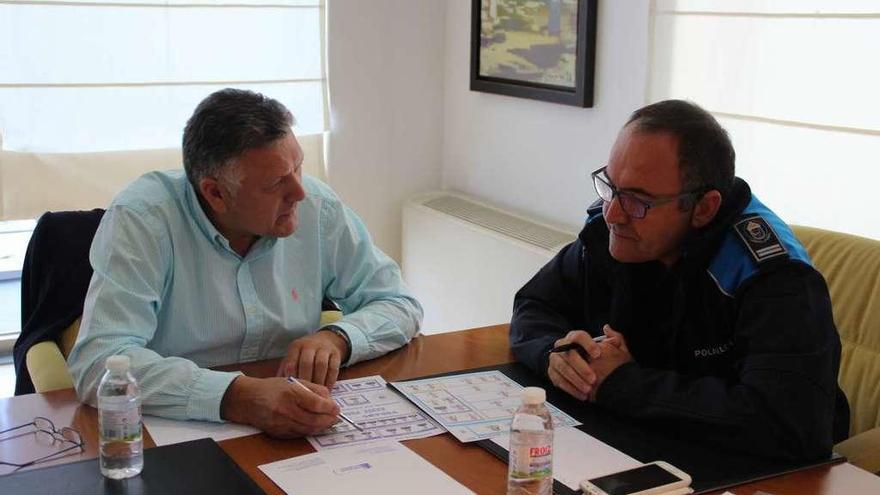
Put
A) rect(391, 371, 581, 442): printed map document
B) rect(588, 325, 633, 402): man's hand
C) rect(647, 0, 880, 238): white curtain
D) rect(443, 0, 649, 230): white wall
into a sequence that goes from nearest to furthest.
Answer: rect(391, 371, 581, 442): printed map document, rect(588, 325, 633, 402): man's hand, rect(647, 0, 880, 238): white curtain, rect(443, 0, 649, 230): white wall

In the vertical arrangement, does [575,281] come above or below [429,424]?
above

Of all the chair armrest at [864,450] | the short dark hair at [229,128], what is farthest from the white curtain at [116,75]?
the chair armrest at [864,450]

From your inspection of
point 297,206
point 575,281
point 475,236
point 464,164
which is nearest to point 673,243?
point 575,281

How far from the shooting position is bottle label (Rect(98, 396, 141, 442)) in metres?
1.51

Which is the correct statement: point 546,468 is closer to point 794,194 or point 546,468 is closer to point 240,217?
point 240,217

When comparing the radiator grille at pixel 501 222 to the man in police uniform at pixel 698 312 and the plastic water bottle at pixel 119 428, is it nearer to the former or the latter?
the man in police uniform at pixel 698 312

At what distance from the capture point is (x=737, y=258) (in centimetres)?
181

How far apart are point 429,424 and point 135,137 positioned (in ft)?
7.80

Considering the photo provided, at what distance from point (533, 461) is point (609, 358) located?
464mm

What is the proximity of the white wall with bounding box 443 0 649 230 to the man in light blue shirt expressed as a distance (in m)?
1.39

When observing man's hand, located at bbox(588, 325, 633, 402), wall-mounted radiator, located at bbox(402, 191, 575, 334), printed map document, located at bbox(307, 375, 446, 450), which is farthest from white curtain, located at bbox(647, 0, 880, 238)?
printed map document, located at bbox(307, 375, 446, 450)

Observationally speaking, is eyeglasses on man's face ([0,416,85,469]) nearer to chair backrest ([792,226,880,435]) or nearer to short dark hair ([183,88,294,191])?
short dark hair ([183,88,294,191])

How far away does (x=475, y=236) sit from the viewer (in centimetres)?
377

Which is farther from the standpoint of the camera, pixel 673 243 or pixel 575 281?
pixel 575 281
